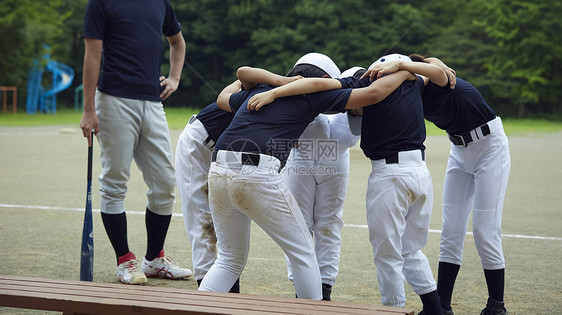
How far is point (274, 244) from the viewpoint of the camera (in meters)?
6.59

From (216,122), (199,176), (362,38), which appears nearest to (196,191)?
(199,176)

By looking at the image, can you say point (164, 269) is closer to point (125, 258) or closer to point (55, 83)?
point (125, 258)

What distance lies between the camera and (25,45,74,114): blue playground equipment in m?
40.7

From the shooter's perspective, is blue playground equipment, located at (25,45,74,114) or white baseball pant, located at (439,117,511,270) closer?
white baseball pant, located at (439,117,511,270)

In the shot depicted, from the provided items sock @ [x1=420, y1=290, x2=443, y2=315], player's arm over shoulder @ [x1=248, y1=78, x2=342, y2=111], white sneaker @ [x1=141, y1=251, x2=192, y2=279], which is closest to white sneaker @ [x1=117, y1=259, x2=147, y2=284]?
white sneaker @ [x1=141, y1=251, x2=192, y2=279]

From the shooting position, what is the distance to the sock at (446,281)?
4.38 metres

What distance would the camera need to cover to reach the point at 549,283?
519cm

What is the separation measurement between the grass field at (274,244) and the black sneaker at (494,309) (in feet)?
0.59

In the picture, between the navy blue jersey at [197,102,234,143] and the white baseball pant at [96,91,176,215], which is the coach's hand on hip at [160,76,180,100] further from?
the navy blue jersey at [197,102,234,143]

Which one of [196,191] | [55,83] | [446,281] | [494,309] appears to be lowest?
[494,309]

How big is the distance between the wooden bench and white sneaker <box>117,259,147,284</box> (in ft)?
5.04

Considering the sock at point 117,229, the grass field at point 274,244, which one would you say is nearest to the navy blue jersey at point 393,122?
the grass field at point 274,244

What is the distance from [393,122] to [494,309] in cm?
153

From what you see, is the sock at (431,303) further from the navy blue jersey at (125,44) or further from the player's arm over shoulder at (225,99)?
the navy blue jersey at (125,44)
